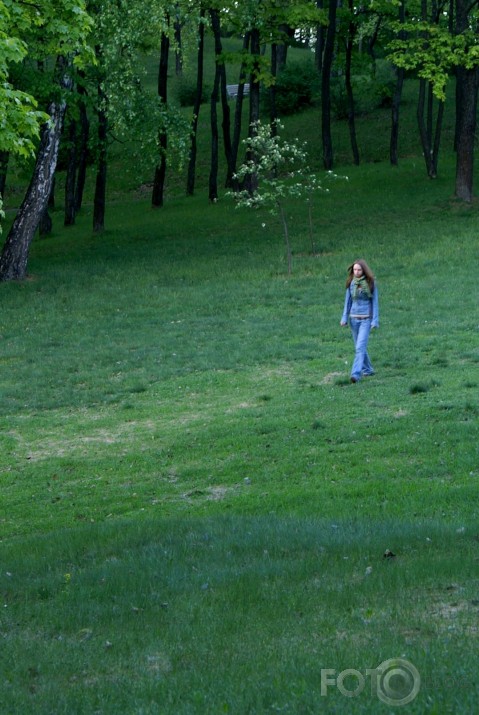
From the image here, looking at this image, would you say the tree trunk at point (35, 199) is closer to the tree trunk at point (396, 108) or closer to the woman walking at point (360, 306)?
the woman walking at point (360, 306)

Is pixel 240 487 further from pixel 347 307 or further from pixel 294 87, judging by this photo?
pixel 294 87

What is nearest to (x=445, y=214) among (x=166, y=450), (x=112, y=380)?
(x=112, y=380)

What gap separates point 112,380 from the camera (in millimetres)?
19797

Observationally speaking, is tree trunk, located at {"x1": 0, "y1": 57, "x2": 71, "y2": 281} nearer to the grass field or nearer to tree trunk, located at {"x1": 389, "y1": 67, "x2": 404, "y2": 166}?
the grass field

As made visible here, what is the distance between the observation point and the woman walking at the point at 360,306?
54.2 ft

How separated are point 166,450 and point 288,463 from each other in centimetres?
229

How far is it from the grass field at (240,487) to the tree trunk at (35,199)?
3.39ft

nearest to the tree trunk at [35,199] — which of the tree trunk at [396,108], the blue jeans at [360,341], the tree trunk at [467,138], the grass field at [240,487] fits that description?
the grass field at [240,487]

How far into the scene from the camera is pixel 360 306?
16.8 meters

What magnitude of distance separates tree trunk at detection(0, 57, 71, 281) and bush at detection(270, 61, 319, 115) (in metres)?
31.8

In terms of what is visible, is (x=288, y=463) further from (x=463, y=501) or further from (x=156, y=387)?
(x=156, y=387)

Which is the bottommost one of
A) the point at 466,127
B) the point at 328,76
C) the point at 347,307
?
the point at 347,307

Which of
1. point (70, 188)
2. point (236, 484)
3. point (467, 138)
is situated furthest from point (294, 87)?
point (236, 484)

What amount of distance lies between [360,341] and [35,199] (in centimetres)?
1620
